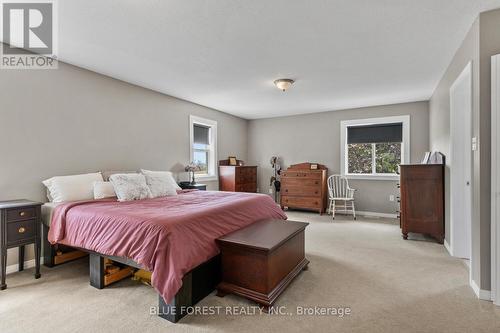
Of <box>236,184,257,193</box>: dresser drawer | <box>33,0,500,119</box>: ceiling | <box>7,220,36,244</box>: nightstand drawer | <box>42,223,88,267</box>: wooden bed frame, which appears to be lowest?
<box>42,223,88,267</box>: wooden bed frame

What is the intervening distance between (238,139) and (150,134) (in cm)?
281

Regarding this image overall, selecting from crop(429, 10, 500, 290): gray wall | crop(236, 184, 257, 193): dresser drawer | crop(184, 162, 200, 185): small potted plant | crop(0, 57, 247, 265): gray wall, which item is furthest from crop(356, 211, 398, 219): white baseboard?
crop(0, 57, 247, 265): gray wall

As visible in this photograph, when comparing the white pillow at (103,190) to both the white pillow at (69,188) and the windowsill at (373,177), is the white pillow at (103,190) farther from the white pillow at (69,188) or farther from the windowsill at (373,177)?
the windowsill at (373,177)

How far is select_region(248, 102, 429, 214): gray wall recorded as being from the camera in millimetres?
5125

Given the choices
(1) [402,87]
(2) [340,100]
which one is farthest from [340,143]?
(1) [402,87]

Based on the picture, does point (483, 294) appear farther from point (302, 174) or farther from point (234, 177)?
point (234, 177)

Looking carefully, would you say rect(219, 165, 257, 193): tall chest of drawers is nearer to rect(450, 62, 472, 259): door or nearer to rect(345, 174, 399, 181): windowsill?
rect(345, 174, 399, 181): windowsill

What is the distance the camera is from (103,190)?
10.0 ft

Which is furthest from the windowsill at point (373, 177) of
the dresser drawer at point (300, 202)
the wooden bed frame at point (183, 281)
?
the wooden bed frame at point (183, 281)

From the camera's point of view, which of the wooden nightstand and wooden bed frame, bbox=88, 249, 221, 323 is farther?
the wooden nightstand

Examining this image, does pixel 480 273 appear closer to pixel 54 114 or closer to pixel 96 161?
pixel 96 161

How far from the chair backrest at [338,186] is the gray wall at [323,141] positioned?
0.17 m

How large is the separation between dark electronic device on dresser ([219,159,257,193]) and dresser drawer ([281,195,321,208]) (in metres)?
0.85

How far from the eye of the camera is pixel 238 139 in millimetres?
A: 6684
